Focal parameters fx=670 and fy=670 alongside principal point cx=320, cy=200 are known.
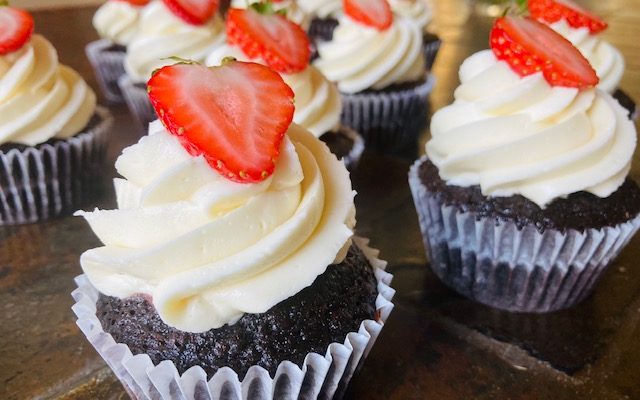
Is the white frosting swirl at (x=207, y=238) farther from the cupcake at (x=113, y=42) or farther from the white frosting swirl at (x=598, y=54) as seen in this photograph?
the cupcake at (x=113, y=42)

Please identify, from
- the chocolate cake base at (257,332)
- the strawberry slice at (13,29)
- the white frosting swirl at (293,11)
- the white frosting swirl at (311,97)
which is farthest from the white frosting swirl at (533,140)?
the white frosting swirl at (293,11)

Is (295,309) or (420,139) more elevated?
(295,309)

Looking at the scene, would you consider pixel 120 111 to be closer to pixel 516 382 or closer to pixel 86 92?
pixel 86 92

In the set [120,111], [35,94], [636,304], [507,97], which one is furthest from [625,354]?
[120,111]

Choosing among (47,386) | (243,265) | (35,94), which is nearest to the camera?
(243,265)

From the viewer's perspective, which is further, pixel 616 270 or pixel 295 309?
pixel 616 270
